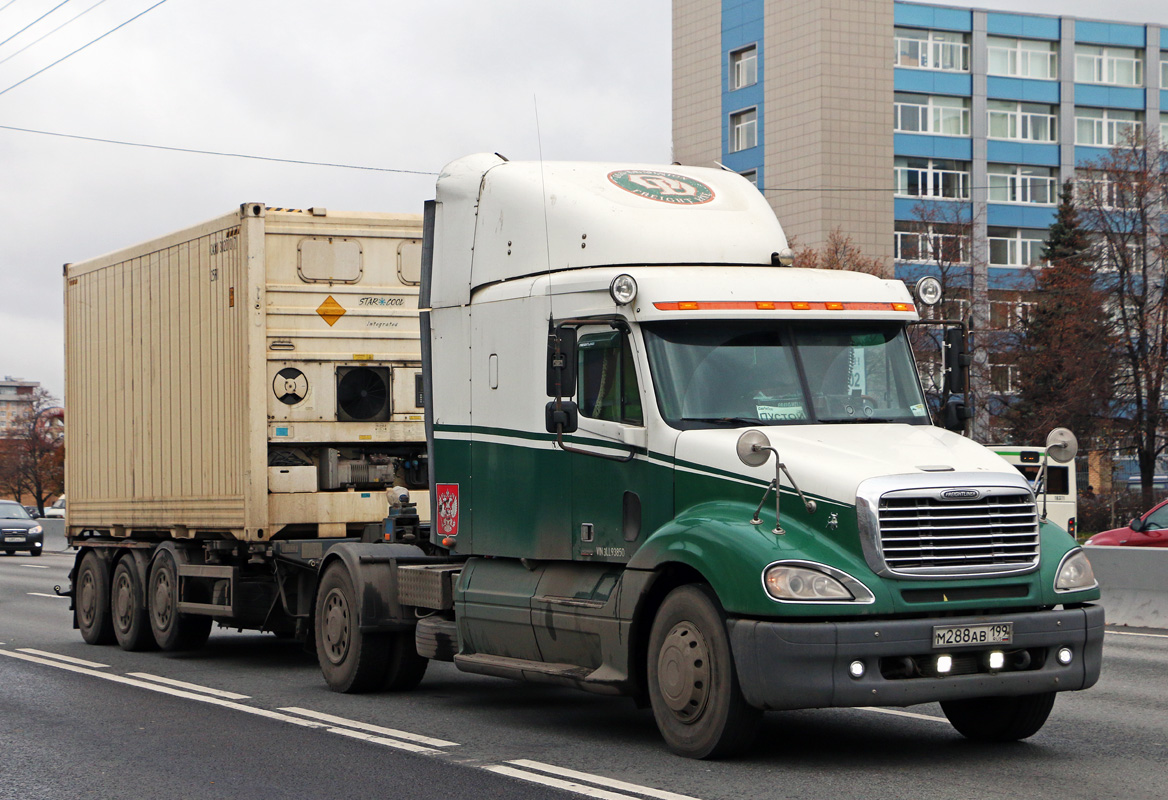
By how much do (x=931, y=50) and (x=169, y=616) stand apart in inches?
2327

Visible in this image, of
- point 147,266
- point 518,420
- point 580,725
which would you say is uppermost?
point 147,266

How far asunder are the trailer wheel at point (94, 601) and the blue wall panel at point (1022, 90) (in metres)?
59.2

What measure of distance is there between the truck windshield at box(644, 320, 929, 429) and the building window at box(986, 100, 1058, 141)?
63.4 m

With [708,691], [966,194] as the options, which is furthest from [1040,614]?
[966,194]

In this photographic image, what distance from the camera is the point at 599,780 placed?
7.84 metres

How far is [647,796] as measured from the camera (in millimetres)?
7328

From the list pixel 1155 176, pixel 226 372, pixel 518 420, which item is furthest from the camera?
pixel 1155 176

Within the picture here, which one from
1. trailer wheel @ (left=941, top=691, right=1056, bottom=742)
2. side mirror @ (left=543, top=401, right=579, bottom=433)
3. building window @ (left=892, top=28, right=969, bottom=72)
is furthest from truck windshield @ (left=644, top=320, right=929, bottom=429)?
building window @ (left=892, top=28, right=969, bottom=72)

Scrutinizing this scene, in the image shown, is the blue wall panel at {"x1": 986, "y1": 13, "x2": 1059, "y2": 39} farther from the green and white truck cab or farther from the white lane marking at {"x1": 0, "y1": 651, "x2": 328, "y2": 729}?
the green and white truck cab

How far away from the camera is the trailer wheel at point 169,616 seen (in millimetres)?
14695

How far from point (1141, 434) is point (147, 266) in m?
35.9

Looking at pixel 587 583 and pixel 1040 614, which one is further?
pixel 587 583

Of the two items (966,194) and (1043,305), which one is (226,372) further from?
(966,194)

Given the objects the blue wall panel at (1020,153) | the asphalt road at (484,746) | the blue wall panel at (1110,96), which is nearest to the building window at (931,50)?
the blue wall panel at (1020,153)
